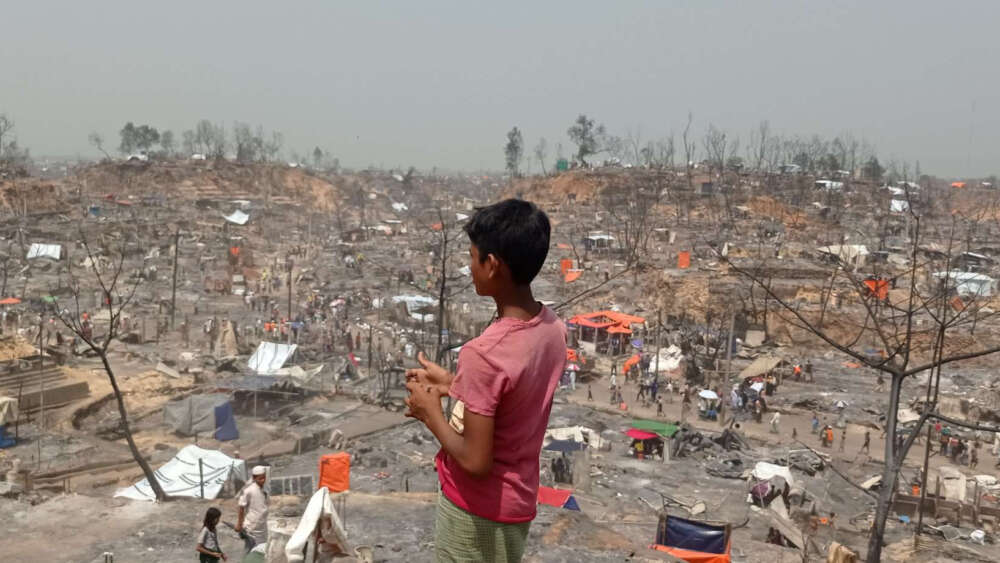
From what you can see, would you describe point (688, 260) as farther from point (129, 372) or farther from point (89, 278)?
point (89, 278)

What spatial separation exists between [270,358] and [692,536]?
14.2m

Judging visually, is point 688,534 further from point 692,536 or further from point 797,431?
point 797,431

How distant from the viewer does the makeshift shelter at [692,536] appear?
5.96m

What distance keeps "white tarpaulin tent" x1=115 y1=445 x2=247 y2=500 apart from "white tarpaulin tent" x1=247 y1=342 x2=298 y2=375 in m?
6.98

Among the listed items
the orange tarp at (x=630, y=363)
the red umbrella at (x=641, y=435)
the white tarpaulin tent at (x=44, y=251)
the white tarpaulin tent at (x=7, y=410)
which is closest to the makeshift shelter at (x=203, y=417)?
the white tarpaulin tent at (x=7, y=410)

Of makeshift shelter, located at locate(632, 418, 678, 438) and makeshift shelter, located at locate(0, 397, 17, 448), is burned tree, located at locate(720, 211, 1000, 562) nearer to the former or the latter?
makeshift shelter, located at locate(632, 418, 678, 438)

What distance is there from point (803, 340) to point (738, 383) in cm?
586

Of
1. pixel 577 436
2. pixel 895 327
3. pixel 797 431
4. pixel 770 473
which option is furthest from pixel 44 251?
pixel 895 327

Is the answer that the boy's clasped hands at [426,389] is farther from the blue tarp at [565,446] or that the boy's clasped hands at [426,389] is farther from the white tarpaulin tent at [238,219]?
the white tarpaulin tent at [238,219]

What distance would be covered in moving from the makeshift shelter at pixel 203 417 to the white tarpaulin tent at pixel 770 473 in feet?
32.1

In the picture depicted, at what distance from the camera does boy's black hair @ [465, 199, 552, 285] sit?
1.59 meters

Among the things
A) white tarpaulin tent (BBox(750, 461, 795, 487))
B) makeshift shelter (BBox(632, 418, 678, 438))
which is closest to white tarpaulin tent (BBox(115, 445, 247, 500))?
makeshift shelter (BBox(632, 418, 678, 438))

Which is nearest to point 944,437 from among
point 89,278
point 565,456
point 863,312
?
point 565,456

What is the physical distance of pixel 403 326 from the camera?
82.3 ft
